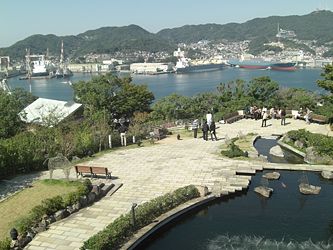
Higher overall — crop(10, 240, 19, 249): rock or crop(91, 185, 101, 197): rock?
crop(91, 185, 101, 197): rock

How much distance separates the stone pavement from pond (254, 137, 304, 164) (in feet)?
3.71

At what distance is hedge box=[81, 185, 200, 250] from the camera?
9688 mm

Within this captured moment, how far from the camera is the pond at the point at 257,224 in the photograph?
11062mm

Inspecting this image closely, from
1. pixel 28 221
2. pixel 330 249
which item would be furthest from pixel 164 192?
pixel 330 249

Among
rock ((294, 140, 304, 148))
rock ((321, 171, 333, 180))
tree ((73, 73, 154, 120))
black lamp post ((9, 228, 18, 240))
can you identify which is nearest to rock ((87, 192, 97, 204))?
black lamp post ((9, 228, 18, 240))

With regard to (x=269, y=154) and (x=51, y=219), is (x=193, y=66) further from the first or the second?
(x=51, y=219)

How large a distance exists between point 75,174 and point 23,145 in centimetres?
305

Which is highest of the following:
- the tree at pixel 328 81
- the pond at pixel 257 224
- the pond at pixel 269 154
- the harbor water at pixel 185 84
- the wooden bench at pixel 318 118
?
the tree at pixel 328 81

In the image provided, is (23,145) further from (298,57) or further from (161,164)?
(298,57)

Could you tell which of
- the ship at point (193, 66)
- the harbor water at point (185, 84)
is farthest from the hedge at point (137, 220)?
the ship at point (193, 66)

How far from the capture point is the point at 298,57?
194m

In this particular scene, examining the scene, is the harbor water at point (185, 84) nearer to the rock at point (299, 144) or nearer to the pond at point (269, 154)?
the pond at point (269, 154)

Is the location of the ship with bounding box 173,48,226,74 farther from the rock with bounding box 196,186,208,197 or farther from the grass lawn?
the rock with bounding box 196,186,208,197

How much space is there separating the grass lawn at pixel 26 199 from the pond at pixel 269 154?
390 inches
